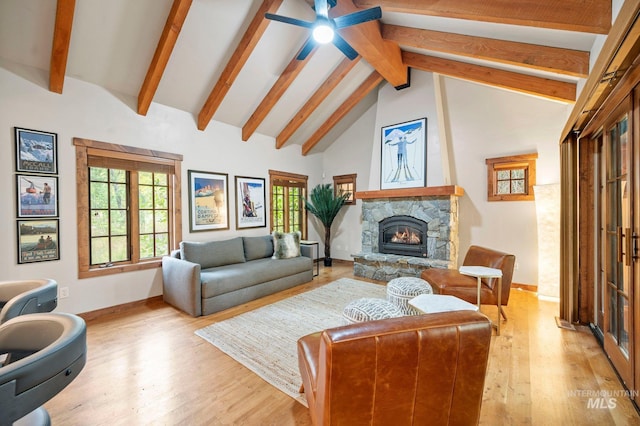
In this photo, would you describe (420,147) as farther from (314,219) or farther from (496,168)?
(314,219)

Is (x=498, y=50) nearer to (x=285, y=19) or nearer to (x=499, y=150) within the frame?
(x=499, y=150)

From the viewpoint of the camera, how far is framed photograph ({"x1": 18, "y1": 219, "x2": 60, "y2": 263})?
9.37 feet

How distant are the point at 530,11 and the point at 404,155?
3026 mm

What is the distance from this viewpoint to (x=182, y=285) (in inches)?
136

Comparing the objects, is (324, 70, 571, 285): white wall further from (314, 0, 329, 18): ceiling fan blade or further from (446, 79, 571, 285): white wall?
(314, 0, 329, 18): ceiling fan blade

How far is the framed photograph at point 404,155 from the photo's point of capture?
4887 mm

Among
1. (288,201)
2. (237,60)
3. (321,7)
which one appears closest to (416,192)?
(288,201)

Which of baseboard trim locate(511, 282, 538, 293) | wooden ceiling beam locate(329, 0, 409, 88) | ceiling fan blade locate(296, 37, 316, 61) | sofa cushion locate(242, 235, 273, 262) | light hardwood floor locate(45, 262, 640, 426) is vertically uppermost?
wooden ceiling beam locate(329, 0, 409, 88)

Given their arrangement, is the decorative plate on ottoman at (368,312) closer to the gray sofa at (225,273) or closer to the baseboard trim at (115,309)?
the gray sofa at (225,273)

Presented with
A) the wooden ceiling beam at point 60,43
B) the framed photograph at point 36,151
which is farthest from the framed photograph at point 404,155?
the framed photograph at point 36,151

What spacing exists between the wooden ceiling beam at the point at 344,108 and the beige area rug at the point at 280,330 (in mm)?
3436

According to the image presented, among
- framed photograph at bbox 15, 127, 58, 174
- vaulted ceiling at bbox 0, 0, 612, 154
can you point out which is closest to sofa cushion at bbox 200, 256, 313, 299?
framed photograph at bbox 15, 127, 58, 174

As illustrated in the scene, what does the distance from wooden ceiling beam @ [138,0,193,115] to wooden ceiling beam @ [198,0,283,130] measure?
0.74 meters

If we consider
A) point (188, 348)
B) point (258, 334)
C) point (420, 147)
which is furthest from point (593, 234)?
point (188, 348)
